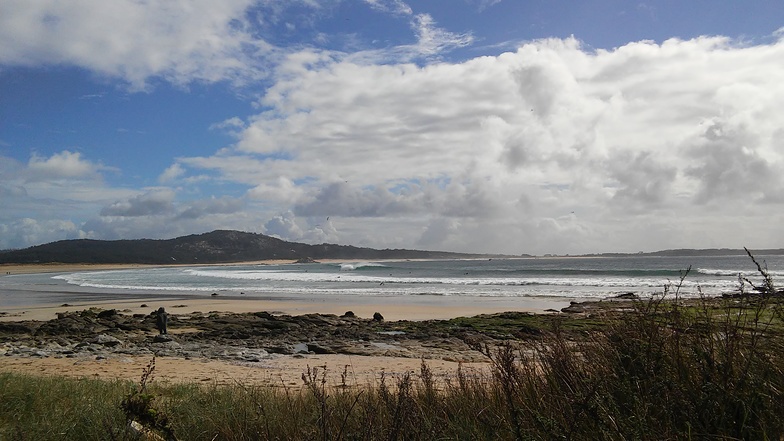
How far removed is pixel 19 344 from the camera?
1614 cm

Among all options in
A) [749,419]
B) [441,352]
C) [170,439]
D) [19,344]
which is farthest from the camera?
[19,344]

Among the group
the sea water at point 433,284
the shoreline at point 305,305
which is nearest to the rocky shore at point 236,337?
the shoreline at point 305,305

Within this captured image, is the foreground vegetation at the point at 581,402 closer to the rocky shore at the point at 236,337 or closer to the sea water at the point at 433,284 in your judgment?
the rocky shore at the point at 236,337

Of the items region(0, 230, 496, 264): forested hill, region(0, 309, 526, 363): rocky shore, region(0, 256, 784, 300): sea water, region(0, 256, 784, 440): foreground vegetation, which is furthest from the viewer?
region(0, 230, 496, 264): forested hill

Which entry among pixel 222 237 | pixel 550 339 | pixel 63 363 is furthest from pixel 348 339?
pixel 222 237

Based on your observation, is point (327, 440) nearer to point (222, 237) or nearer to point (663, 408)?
point (663, 408)

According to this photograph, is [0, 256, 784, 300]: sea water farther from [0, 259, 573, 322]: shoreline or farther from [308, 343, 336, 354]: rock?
[308, 343, 336, 354]: rock

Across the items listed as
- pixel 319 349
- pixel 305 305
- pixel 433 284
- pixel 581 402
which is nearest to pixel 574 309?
pixel 319 349

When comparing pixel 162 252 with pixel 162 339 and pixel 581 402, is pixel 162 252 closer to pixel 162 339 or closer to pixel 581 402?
pixel 162 339

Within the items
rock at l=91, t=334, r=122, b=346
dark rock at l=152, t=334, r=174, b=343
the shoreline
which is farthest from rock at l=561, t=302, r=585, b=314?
rock at l=91, t=334, r=122, b=346

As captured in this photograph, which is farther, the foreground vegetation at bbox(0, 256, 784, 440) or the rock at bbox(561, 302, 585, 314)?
the rock at bbox(561, 302, 585, 314)

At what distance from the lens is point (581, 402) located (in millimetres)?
3395

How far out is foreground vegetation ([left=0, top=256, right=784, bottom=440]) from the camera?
352 centimetres

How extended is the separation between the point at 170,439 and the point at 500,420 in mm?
2972
